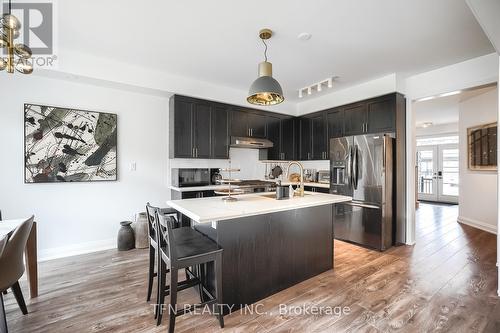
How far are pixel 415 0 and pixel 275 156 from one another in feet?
10.9

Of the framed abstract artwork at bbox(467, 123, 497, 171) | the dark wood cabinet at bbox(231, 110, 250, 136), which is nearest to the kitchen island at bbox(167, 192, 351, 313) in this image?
the dark wood cabinet at bbox(231, 110, 250, 136)

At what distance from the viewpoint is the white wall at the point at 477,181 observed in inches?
175

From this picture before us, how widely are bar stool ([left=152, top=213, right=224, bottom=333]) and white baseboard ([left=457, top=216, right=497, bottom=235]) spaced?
5.27 metres

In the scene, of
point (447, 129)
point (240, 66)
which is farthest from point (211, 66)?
point (447, 129)

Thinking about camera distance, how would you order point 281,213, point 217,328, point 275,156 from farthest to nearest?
point 275,156, point 281,213, point 217,328

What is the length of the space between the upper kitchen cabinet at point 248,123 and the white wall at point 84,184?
4.02 ft

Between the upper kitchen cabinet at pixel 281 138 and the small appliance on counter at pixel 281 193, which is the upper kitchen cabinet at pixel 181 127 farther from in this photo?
the small appliance on counter at pixel 281 193

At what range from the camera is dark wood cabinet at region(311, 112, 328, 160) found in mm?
4656

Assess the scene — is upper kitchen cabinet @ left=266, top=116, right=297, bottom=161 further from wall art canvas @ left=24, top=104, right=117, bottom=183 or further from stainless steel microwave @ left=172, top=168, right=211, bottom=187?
wall art canvas @ left=24, top=104, right=117, bottom=183

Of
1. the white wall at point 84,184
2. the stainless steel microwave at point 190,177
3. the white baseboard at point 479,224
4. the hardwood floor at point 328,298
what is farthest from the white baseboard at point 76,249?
the white baseboard at point 479,224

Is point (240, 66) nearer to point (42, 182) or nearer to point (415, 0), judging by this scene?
point (415, 0)

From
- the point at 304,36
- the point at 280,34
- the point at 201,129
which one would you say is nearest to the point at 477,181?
the point at 304,36

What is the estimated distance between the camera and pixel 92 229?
3.43 m

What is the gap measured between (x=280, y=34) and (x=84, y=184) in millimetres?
3314
